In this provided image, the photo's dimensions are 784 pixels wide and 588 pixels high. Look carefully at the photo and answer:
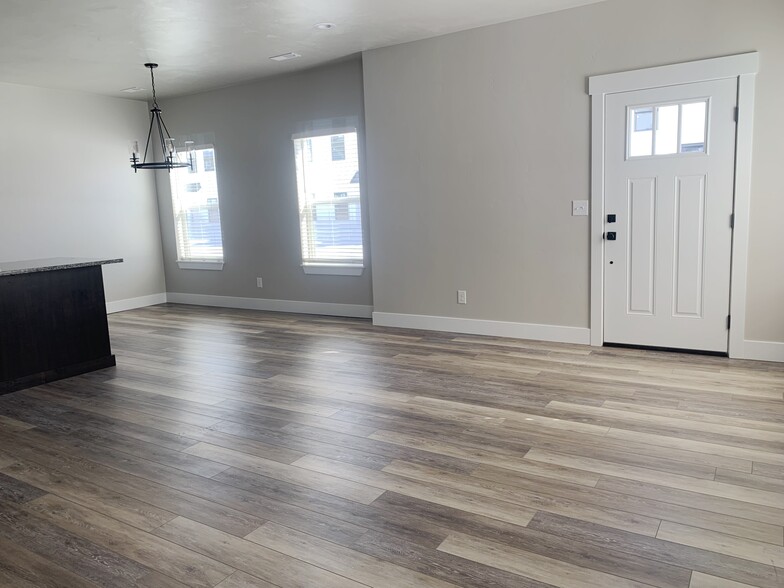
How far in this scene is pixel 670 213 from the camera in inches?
179

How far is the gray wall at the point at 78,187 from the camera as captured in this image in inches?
262

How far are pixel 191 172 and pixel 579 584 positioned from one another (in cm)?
735

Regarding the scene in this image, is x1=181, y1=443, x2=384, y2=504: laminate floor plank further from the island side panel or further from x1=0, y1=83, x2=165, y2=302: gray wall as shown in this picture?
x1=0, y1=83, x2=165, y2=302: gray wall

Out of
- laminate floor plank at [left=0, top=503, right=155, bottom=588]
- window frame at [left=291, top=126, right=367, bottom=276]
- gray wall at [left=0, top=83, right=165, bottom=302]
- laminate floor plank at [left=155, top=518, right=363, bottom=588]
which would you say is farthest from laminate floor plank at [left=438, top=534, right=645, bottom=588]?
gray wall at [left=0, top=83, right=165, bottom=302]

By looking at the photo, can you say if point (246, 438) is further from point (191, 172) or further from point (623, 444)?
point (191, 172)

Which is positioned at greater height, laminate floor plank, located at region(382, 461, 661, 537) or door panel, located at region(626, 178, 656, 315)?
door panel, located at region(626, 178, 656, 315)

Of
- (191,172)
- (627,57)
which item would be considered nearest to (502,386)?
(627,57)

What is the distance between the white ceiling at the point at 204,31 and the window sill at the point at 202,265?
8.19 ft

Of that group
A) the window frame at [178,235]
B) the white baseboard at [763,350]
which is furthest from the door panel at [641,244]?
the window frame at [178,235]

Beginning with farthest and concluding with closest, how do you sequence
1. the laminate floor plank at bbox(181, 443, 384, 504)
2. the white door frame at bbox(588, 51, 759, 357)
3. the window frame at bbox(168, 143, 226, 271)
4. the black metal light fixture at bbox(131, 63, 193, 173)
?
the window frame at bbox(168, 143, 226, 271), the black metal light fixture at bbox(131, 63, 193, 173), the white door frame at bbox(588, 51, 759, 357), the laminate floor plank at bbox(181, 443, 384, 504)

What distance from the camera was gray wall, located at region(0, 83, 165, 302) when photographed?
666 cm

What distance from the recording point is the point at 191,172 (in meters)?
7.91

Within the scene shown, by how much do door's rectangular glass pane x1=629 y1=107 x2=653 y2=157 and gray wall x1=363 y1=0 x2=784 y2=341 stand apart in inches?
13.7

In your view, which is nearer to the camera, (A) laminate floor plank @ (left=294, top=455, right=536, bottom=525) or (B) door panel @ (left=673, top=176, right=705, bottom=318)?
(A) laminate floor plank @ (left=294, top=455, right=536, bottom=525)
